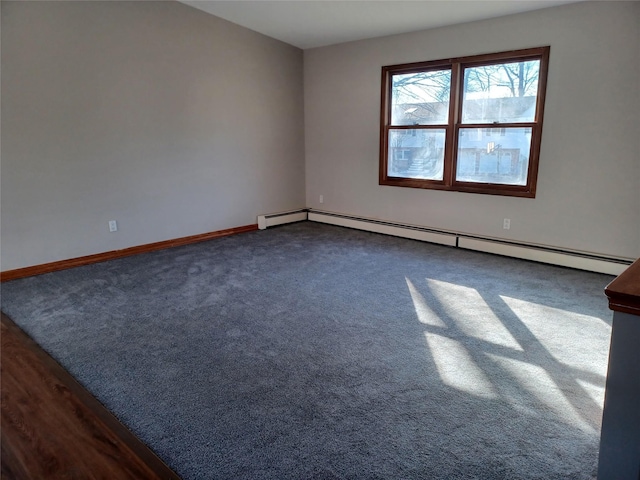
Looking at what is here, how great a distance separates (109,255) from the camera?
4.15 meters

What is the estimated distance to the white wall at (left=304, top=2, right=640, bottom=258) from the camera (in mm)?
3523

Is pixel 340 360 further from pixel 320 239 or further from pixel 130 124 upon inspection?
pixel 130 124

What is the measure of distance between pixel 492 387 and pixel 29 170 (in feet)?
13.1

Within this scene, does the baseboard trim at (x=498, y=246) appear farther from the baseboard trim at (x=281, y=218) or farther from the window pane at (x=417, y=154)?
the window pane at (x=417, y=154)

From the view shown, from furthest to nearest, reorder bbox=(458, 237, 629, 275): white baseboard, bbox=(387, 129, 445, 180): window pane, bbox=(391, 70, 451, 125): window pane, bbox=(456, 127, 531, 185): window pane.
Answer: bbox=(387, 129, 445, 180): window pane
bbox=(391, 70, 451, 125): window pane
bbox=(456, 127, 531, 185): window pane
bbox=(458, 237, 629, 275): white baseboard

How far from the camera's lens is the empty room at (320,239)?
5.41 feet

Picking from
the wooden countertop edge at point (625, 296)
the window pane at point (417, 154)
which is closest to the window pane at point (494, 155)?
the window pane at point (417, 154)

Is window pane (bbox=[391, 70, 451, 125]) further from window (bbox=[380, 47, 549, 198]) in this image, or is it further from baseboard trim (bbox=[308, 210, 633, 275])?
baseboard trim (bbox=[308, 210, 633, 275])

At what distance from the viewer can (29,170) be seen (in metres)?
3.53

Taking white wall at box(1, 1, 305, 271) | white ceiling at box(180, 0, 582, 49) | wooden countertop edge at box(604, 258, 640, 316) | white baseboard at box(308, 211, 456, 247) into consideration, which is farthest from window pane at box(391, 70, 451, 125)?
wooden countertop edge at box(604, 258, 640, 316)

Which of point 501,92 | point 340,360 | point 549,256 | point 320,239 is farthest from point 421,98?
point 340,360

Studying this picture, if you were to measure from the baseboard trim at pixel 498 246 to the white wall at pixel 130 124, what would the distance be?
1444mm

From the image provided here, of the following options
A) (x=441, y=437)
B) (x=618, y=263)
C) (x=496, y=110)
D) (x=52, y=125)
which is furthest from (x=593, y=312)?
(x=52, y=125)

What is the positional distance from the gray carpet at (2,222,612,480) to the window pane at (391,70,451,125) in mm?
1881
